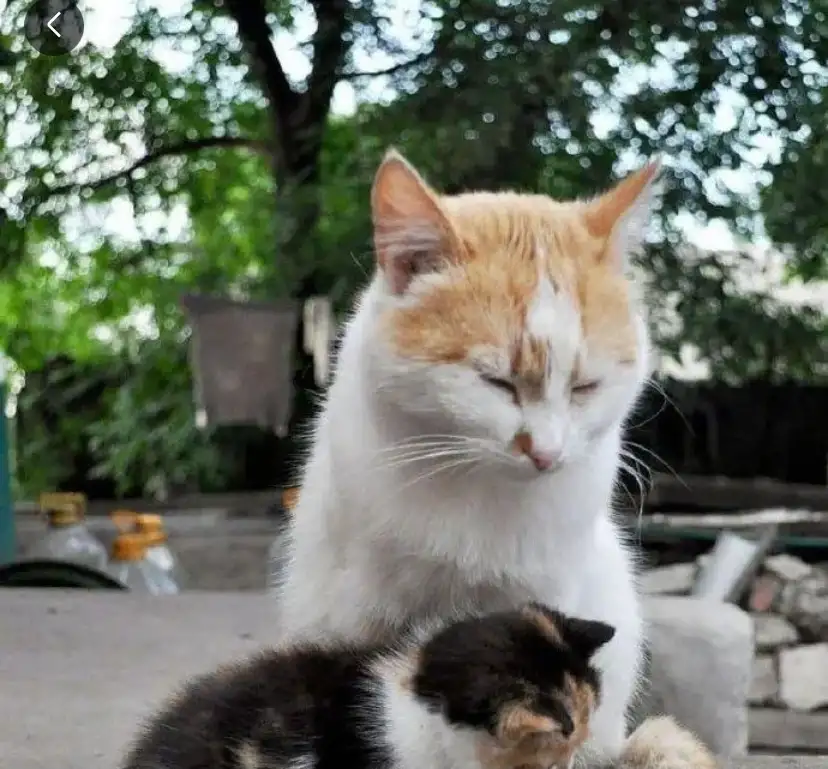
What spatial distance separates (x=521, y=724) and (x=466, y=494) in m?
0.21

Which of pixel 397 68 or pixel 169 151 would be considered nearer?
pixel 397 68

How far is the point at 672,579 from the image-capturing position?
8.64 ft

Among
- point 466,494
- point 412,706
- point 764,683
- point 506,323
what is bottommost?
point 764,683

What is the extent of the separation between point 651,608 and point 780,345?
1.52m

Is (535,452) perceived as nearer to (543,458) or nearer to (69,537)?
(543,458)

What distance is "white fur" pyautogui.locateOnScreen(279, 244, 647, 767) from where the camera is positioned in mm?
827

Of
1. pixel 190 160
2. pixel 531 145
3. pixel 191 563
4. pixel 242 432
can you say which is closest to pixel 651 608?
pixel 531 145

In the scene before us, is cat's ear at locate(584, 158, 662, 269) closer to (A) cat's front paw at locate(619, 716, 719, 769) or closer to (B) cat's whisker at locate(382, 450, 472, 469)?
(B) cat's whisker at locate(382, 450, 472, 469)

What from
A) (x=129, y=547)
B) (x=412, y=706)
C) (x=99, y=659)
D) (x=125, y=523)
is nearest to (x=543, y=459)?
(x=412, y=706)

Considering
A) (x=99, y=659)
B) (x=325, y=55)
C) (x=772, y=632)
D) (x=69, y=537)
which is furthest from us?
(x=325, y=55)

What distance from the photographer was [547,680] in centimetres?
76

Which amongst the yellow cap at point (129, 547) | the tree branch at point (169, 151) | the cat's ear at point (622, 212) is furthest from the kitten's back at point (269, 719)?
the tree branch at point (169, 151)

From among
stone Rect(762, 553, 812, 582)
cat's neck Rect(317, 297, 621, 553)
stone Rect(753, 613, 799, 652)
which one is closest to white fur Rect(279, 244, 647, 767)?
cat's neck Rect(317, 297, 621, 553)

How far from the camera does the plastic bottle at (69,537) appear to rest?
2.27m
